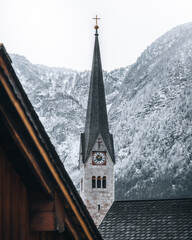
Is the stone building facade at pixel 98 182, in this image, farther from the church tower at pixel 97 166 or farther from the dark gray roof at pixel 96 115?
the dark gray roof at pixel 96 115

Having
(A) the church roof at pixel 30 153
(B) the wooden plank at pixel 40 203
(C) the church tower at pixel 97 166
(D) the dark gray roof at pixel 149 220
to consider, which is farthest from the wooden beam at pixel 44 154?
(C) the church tower at pixel 97 166

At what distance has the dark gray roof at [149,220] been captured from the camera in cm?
1972

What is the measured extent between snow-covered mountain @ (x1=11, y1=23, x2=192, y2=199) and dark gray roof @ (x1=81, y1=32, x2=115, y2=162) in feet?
175

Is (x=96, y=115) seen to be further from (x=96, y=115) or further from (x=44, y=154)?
(x=44, y=154)

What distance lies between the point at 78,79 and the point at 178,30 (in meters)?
29.7

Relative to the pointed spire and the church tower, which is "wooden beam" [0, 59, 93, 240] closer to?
the church tower

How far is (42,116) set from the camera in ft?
518

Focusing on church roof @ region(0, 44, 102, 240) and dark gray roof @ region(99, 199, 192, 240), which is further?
dark gray roof @ region(99, 199, 192, 240)

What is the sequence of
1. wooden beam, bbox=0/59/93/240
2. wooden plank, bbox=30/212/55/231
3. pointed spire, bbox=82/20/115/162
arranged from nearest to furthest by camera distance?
wooden beam, bbox=0/59/93/240 → wooden plank, bbox=30/212/55/231 → pointed spire, bbox=82/20/115/162

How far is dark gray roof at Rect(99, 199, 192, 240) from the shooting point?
64.7ft

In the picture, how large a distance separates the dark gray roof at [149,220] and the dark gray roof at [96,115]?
72.9 feet

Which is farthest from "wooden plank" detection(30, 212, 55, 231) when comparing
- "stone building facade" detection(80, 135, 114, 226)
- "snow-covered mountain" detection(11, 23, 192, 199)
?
"snow-covered mountain" detection(11, 23, 192, 199)

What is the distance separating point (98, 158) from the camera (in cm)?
4588

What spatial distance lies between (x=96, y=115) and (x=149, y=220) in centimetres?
2605
